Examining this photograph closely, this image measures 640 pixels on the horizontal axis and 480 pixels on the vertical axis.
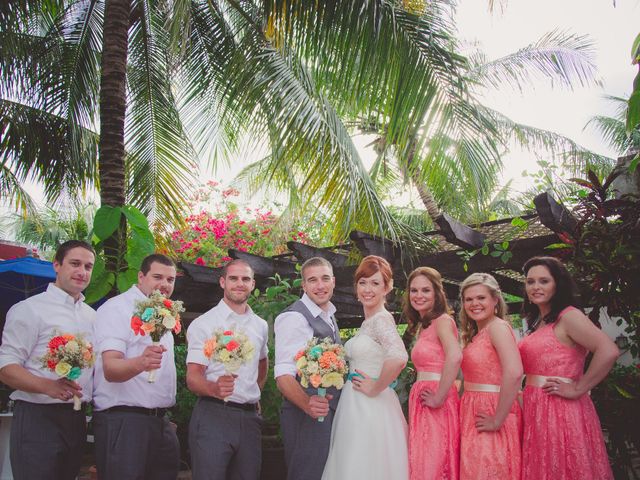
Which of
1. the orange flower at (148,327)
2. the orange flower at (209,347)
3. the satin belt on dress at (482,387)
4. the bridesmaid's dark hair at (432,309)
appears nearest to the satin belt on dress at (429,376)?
the satin belt on dress at (482,387)

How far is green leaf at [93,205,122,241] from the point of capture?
5.60 metres

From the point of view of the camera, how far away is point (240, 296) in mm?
4020

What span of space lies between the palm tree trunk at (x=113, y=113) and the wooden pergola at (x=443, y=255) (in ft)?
5.12

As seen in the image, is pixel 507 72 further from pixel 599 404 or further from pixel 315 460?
pixel 315 460

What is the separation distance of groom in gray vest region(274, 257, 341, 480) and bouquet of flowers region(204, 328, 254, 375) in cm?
30

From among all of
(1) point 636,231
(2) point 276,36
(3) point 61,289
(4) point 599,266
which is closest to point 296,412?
(3) point 61,289

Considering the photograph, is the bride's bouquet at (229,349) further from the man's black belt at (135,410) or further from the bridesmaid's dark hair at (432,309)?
the bridesmaid's dark hair at (432,309)

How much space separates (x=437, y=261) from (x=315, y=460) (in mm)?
3441

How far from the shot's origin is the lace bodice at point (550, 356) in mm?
3836

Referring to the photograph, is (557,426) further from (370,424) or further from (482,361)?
(370,424)

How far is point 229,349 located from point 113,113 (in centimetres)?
382

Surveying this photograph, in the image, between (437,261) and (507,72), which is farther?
(507,72)

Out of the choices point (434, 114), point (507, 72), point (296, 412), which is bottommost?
point (296, 412)

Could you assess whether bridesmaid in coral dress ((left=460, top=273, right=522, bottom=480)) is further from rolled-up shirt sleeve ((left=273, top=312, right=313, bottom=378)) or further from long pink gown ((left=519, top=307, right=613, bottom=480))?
rolled-up shirt sleeve ((left=273, top=312, right=313, bottom=378))
